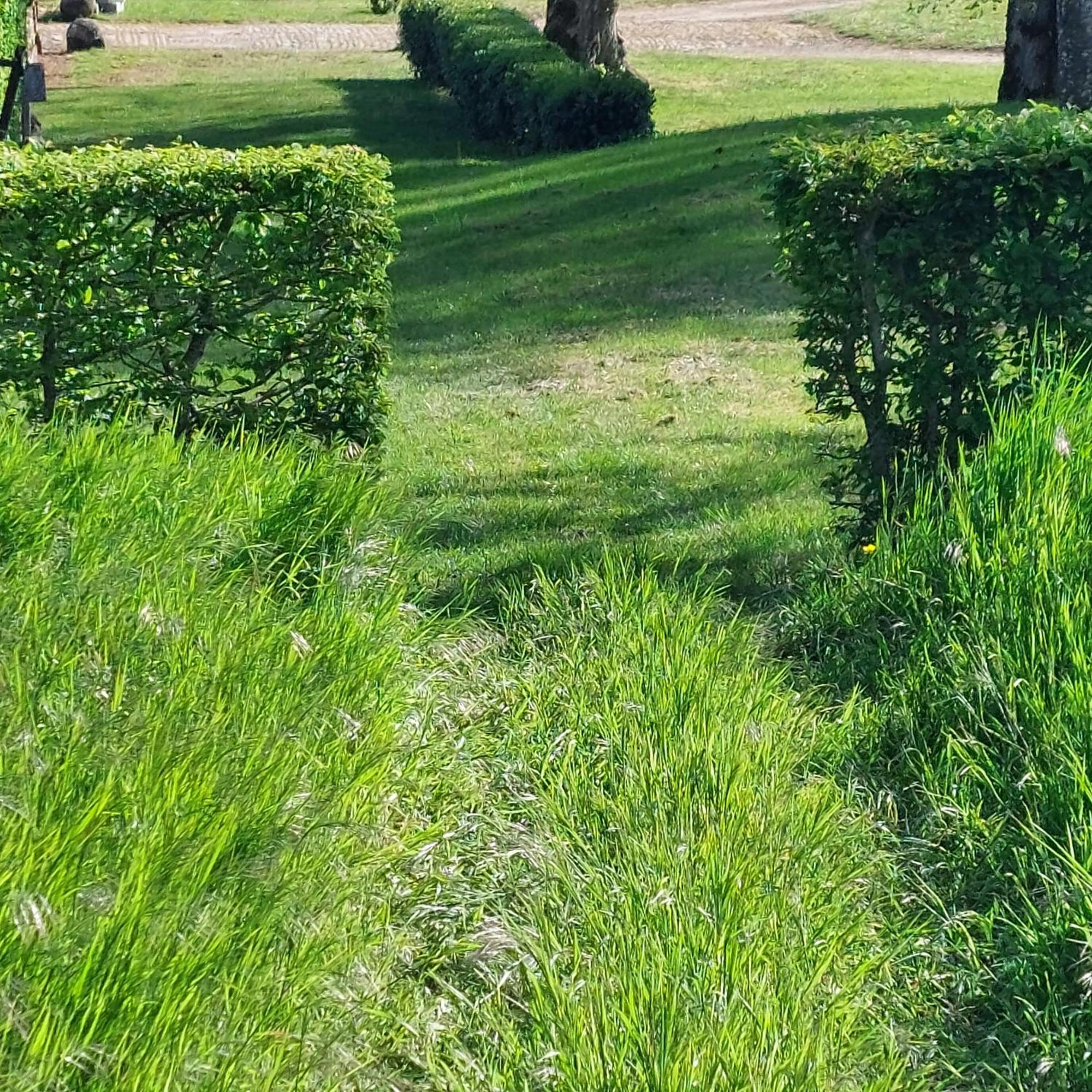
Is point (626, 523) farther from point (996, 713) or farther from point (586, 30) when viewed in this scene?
point (586, 30)

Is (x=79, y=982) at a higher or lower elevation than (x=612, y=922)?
higher

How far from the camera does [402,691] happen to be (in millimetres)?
4141

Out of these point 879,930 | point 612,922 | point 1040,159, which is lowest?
point 879,930

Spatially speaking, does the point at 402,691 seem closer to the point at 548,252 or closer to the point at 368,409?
the point at 368,409

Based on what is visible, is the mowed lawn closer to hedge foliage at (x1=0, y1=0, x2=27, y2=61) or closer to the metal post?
the metal post

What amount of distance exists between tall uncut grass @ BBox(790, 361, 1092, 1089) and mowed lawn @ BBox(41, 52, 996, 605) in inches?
37.9

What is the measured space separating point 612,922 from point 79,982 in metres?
1.15

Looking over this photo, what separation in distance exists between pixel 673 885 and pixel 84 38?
30.2 m

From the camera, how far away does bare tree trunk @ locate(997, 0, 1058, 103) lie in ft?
53.5

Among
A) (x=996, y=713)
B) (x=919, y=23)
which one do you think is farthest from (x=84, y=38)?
(x=996, y=713)

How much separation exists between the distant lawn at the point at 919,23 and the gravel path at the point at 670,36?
0.45m

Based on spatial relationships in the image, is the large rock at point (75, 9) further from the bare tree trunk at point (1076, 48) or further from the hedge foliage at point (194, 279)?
the hedge foliage at point (194, 279)

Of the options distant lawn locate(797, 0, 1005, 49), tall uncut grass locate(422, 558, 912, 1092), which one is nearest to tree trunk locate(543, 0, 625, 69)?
distant lawn locate(797, 0, 1005, 49)

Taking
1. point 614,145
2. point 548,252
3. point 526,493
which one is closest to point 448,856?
point 526,493
